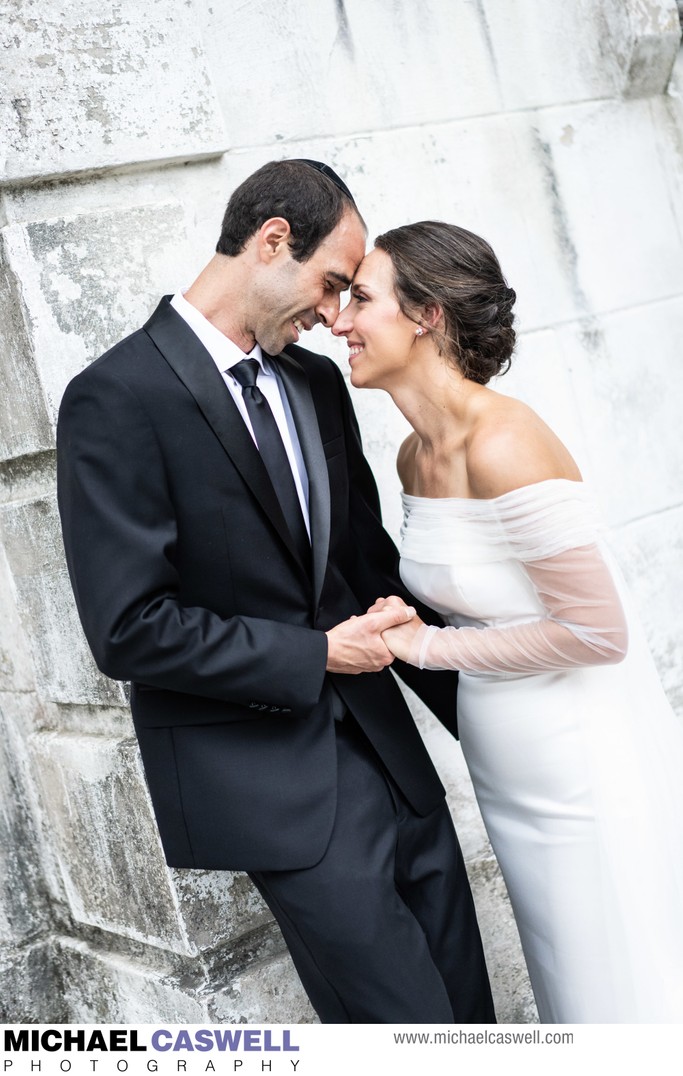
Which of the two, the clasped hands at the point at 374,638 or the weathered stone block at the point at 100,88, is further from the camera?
the weathered stone block at the point at 100,88

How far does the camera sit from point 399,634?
2.82 meters

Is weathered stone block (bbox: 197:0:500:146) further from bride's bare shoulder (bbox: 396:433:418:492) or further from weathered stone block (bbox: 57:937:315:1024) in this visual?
weathered stone block (bbox: 57:937:315:1024)

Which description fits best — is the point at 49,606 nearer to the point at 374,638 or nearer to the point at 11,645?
the point at 11,645

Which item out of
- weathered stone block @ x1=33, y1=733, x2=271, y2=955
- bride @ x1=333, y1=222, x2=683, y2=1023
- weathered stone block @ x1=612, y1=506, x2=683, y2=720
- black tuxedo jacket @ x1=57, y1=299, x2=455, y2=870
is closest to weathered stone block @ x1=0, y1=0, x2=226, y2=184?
black tuxedo jacket @ x1=57, y1=299, x2=455, y2=870

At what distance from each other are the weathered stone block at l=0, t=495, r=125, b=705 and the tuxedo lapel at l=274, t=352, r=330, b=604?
755mm

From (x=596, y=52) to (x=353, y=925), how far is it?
3294 mm

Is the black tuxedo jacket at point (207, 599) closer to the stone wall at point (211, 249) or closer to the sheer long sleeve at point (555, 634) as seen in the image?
the sheer long sleeve at point (555, 634)

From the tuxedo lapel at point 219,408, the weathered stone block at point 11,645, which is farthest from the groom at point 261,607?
the weathered stone block at point 11,645

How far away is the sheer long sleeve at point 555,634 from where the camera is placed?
107 inches

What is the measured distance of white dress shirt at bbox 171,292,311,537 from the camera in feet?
8.73

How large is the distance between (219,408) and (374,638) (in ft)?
2.12

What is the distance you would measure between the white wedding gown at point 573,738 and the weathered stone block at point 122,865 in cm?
85
